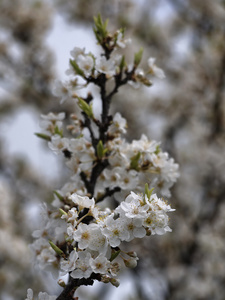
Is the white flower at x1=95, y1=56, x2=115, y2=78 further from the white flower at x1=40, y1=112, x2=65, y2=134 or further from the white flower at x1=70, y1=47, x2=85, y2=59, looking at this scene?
the white flower at x1=40, y1=112, x2=65, y2=134

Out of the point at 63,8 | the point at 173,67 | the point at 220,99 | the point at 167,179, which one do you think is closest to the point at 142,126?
the point at 173,67

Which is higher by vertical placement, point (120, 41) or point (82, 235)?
point (120, 41)

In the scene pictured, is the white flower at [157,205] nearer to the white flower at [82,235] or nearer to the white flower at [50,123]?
the white flower at [82,235]

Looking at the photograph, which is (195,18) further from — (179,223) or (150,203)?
(150,203)

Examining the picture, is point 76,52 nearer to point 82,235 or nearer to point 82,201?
point 82,201

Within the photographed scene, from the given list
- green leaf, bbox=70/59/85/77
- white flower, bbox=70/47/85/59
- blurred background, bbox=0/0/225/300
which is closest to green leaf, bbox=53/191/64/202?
green leaf, bbox=70/59/85/77

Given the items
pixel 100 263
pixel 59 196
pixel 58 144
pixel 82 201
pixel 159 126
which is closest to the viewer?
pixel 100 263

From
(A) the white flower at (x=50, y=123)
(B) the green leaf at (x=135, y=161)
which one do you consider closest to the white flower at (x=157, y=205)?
(B) the green leaf at (x=135, y=161)

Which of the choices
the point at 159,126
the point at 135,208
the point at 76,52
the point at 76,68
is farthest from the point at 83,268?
the point at 159,126

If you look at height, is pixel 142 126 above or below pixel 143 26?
below
